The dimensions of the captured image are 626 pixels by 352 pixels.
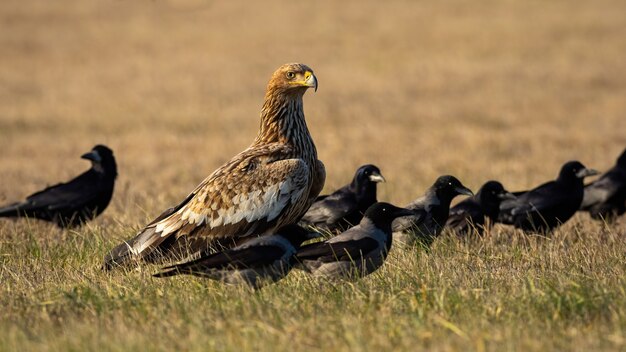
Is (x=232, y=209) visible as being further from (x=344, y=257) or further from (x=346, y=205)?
(x=346, y=205)

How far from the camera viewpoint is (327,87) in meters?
27.7

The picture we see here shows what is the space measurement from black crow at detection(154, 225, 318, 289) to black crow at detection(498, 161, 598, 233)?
3777 millimetres

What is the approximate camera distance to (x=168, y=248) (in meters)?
7.84

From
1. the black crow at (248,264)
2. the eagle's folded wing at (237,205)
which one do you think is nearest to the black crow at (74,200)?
the eagle's folded wing at (237,205)

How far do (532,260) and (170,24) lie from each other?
99.8 ft

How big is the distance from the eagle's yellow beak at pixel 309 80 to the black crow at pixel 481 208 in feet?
7.58

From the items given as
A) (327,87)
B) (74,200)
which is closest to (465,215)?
(74,200)

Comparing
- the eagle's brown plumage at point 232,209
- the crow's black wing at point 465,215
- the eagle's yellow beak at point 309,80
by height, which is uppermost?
the eagle's yellow beak at point 309,80

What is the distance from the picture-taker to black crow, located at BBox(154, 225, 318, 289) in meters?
6.80

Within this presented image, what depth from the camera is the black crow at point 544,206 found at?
1025 cm

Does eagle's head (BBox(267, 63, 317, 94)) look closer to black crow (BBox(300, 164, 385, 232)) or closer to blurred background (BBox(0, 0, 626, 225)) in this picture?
black crow (BBox(300, 164, 385, 232))

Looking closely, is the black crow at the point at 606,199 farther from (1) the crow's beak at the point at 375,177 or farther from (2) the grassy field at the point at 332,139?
(1) the crow's beak at the point at 375,177

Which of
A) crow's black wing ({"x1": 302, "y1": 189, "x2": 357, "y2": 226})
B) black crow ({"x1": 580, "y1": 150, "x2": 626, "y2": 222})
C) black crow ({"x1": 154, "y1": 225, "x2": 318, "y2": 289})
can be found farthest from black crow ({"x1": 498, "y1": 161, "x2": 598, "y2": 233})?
black crow ({"x1": 154, "y1": 225, "x2": 318, "y2": 289})

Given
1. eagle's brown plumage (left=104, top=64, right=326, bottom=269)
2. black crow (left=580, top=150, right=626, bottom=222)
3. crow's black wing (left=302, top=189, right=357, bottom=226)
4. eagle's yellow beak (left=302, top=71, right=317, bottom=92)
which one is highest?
eagle's yellow beak (left=302, top=71, right=317, bottom=92)
